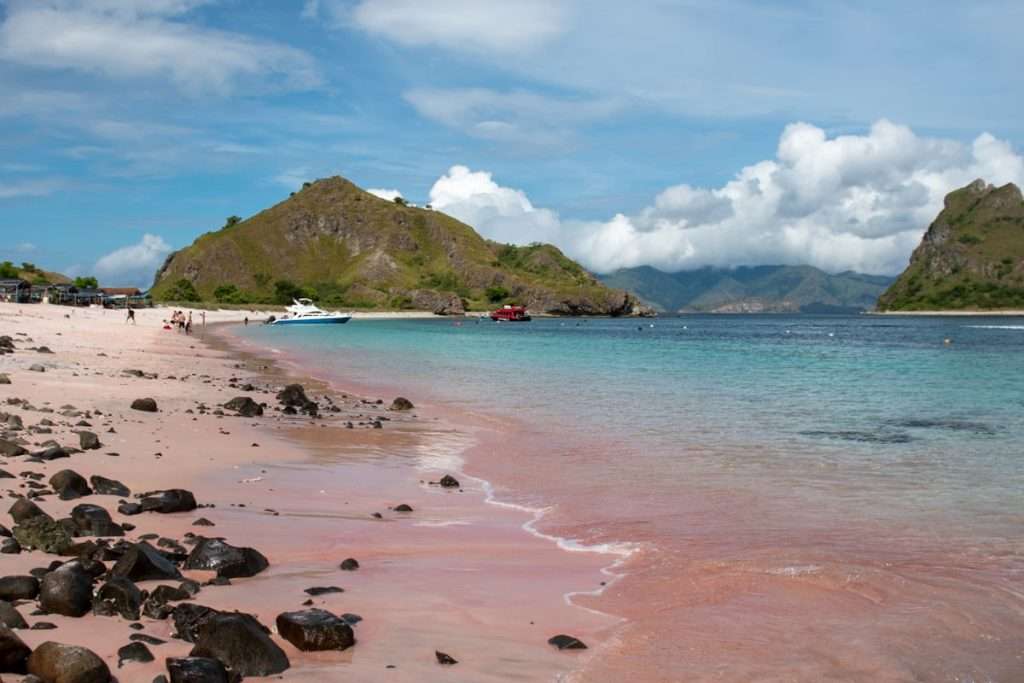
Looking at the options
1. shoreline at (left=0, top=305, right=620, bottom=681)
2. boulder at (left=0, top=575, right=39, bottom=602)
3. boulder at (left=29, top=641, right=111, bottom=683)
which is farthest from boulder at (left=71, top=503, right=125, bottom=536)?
boulder at (left=29, top=641, right=111, bottom=683)

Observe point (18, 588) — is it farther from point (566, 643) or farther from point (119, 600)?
point (566, 643)

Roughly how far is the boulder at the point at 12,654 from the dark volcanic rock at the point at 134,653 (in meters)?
0.60

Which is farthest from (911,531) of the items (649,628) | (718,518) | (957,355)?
(957,355)

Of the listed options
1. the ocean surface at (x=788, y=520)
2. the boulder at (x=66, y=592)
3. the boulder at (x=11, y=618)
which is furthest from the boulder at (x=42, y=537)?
the ocean surface at (x=788, y=520)

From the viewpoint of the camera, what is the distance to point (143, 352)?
4562 centimetres

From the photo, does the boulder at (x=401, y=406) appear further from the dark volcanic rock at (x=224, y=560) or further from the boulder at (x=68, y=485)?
the dark volcanic rock at (x=224, y=560)

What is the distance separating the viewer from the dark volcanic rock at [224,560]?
843cm

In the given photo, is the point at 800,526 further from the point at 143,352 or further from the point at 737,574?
the point at 143,352

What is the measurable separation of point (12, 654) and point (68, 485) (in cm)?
587

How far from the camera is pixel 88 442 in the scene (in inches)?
568

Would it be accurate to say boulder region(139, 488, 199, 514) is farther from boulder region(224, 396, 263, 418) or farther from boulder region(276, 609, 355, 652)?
boulder region(224, 396, 263, 418)

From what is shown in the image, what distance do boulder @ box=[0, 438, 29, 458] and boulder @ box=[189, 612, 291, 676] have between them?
8.29 m

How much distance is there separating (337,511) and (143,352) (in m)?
37.8

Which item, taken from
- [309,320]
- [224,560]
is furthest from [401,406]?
[309,320]
